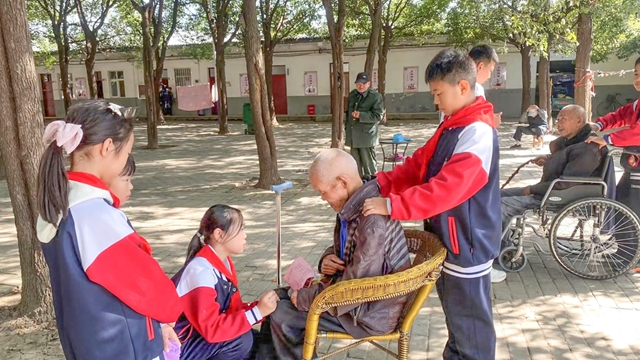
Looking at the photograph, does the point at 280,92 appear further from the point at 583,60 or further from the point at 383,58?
the point at 583,60

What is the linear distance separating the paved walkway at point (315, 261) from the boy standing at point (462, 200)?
2.41 feet

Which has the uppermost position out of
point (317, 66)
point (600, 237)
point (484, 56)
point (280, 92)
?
point (317, 66)

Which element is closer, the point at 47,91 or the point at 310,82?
the point at 310,82

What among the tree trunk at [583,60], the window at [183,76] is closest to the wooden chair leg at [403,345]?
the tree trunk at [583,60]

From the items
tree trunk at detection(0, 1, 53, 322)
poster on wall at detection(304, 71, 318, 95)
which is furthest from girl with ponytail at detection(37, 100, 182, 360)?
poster on wall at detection(304, 71, 318, 95)

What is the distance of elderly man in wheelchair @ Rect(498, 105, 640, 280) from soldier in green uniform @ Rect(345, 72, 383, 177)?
124 inches

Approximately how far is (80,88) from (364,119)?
968 inches

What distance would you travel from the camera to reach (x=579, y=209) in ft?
12.5

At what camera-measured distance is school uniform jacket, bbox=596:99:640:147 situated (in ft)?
12.5

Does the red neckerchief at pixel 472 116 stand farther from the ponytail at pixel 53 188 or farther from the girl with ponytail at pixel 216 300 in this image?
the ponytail at pixel 53 188

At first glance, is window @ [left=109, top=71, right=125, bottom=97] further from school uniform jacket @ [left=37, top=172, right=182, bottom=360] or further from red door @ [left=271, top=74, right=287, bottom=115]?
school uniform jacket @ [left=37, top=172, right=182, bottom=360]

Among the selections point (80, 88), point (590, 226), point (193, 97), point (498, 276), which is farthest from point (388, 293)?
point (80, 88)

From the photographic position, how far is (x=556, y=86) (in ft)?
67.4

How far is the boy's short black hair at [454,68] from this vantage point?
6.89 ft
